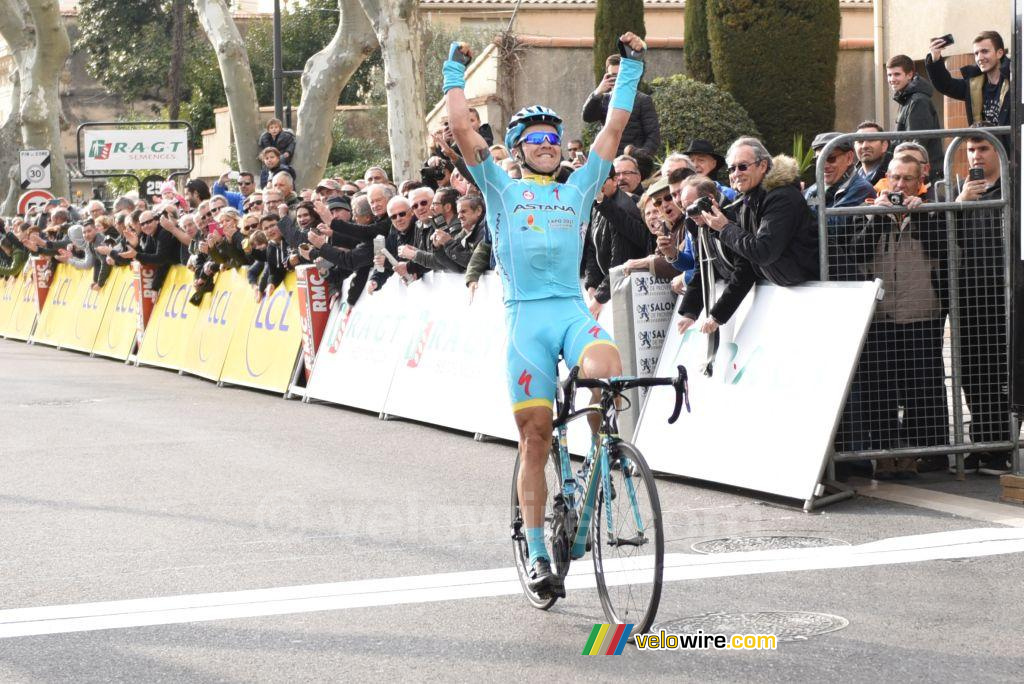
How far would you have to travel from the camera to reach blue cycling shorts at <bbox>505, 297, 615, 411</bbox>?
6375mm

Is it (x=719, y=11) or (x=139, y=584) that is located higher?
(x=719, y=11)

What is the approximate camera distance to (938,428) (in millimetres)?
9469

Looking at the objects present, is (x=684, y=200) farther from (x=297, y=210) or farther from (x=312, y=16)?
(x=312, y=16)

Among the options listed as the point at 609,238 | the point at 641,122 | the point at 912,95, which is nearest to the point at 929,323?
the point at 609,238

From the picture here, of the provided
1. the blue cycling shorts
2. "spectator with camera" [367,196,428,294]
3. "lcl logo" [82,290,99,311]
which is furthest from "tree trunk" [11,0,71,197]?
the blue cycling shorts

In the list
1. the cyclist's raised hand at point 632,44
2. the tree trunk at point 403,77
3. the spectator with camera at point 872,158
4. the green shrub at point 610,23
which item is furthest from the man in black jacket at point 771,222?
the green shrub at point 610,23

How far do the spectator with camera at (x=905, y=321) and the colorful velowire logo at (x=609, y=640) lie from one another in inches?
143

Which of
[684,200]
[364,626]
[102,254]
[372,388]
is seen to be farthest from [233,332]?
[364,626]

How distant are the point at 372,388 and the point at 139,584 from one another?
6746 mm

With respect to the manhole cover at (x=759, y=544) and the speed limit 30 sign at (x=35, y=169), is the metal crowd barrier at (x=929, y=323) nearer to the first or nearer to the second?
the manhole cover at (x=759, y=544)

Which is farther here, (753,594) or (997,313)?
(997,313)

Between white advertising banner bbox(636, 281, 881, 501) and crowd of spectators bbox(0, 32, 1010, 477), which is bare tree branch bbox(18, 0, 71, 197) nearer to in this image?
crowd of spectators bbox(0, 32, 1010, 477)

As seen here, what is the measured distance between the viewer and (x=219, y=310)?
17797 mm

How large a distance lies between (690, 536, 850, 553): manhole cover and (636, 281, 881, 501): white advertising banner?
32.2 inches
